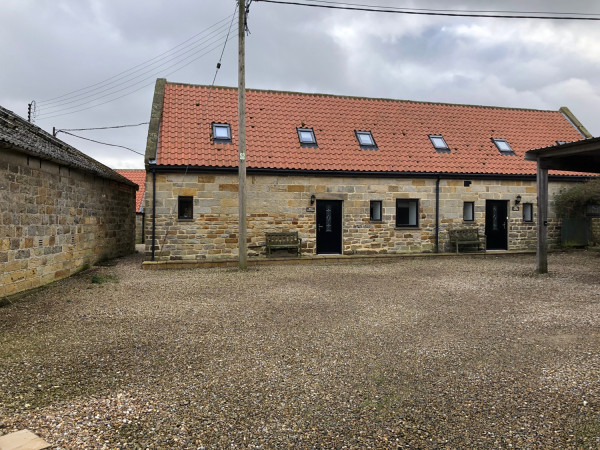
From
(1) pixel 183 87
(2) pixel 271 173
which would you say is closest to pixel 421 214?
(2) pixel 271 173

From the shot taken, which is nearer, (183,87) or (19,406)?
(19,406)

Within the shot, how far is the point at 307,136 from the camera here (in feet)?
49.3

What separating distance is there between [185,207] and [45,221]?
4.76 m

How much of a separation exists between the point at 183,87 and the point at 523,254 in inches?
559

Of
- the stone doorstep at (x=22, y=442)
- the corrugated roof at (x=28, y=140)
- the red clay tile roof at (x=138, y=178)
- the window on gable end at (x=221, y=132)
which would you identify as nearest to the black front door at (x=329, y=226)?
the window on gable end at (x=221, y=132)

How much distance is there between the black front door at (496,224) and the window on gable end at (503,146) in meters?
2.25

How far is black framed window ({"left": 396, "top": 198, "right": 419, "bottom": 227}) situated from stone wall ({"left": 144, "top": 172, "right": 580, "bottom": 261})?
0.68 feet

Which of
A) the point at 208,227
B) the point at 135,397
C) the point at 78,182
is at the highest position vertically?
the point at 78,182

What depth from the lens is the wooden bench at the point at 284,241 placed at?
13234 mm

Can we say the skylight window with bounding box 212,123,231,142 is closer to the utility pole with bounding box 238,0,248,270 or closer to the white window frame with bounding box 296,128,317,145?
the white window frame with bounding box 296,128,317,145

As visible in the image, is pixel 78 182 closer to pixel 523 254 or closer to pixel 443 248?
pixel 443 248

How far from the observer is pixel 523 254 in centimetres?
1512

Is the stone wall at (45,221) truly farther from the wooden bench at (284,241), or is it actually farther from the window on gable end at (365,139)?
the window on gable end at (365,139)

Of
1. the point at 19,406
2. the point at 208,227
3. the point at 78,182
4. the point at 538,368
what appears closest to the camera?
the point at 19,406
